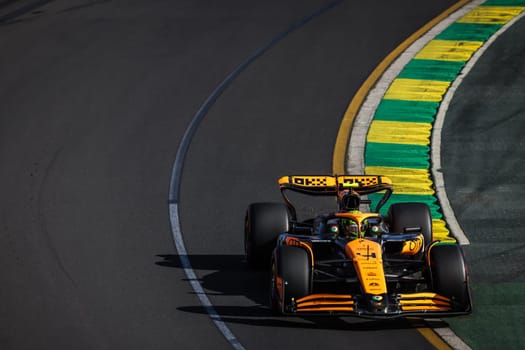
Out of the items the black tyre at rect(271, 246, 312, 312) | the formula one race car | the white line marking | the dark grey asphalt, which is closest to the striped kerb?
the white line marking

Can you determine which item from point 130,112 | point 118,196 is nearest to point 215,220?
point 118,196

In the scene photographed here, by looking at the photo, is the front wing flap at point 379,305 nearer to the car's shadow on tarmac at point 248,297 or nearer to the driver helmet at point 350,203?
the car's shadow on tarmac at point 248,297

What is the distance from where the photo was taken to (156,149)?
23.6 metres

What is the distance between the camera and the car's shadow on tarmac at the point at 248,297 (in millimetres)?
15859

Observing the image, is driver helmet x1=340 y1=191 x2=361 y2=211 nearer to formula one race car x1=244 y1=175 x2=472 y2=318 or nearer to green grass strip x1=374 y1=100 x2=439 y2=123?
formula one race car x1=244 y1=175 x2=472 y2=318

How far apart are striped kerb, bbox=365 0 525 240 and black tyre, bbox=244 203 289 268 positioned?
2962 millimetres

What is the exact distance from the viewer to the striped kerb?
21.5 meters

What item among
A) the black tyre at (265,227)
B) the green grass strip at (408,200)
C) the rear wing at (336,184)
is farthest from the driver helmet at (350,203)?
the green grass strip at (408,200)

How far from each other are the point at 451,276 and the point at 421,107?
1025cm

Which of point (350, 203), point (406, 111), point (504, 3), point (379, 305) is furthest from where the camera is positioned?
point (504, 3)

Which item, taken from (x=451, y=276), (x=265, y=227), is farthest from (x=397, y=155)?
(x=451, y=276)

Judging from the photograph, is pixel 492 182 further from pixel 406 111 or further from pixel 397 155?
pixel 406 111

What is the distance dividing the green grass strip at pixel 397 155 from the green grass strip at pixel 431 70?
4.12m

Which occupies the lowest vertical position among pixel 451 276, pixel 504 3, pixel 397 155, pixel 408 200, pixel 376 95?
pixel 451 276
